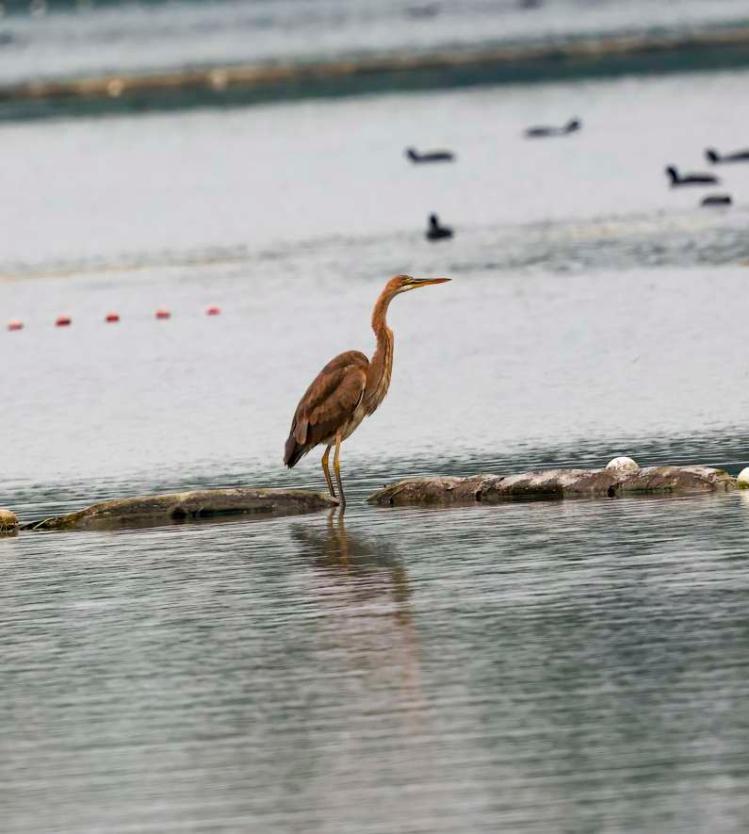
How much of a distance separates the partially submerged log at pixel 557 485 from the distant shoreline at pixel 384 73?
9706 cm

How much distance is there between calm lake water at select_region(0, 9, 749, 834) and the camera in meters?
12.7

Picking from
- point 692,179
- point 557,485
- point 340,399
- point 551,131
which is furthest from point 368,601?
point 551,131

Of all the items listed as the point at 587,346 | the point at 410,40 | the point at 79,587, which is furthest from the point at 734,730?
the point at 410,40

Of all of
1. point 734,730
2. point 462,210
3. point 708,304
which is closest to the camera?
point 734,730

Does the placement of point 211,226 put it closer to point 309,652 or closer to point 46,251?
point 46,251

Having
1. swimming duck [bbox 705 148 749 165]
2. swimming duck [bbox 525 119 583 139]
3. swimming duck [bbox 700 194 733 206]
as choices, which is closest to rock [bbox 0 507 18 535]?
swimming duck [bbox 700 194 733 206]

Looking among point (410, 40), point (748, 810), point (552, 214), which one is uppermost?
point (410, 40)

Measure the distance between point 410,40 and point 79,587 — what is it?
14471 cm

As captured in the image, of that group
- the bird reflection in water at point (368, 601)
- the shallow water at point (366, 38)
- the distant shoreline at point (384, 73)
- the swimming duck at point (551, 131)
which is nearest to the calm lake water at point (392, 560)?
the bird reflection in water at point (368, 601)

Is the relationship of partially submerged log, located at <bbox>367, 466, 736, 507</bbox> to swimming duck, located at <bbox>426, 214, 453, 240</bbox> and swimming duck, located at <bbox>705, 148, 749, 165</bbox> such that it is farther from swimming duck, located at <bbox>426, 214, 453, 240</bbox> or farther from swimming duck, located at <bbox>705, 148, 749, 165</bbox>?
swimming duck, located at <bbox>705, 148, 749, 165</bbox>

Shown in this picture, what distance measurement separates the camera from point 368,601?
16938 mm

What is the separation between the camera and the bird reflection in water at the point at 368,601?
48.9 ft

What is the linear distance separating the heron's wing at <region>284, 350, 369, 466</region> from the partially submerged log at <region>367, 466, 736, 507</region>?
2.52ft

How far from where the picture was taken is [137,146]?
314ft
